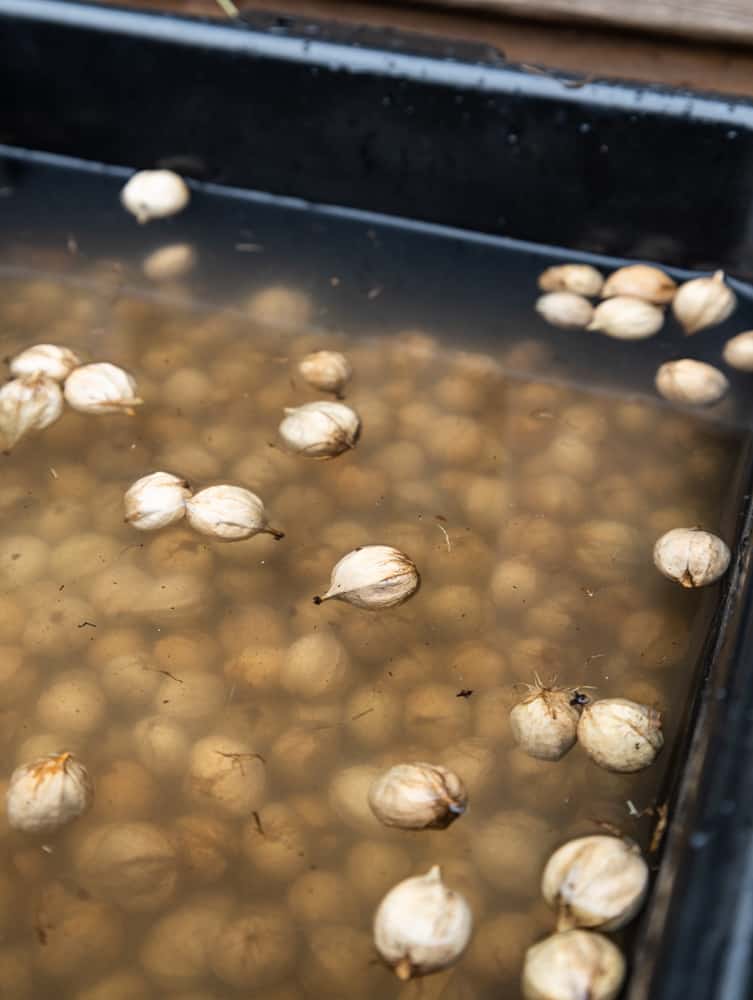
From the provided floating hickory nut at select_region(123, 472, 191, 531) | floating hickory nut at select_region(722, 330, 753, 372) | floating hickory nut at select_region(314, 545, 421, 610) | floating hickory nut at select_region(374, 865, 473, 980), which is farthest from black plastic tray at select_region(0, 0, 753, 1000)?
floating hickory nut at select_region(123, 472, 191, 531)

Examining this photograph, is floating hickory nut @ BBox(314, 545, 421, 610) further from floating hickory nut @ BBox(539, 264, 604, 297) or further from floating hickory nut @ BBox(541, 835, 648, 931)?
floating hickory nut @ BBox(539, 264, 604, 297)

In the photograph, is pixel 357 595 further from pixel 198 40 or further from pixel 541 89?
pixel 198 40

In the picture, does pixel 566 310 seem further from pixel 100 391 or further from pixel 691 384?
pixel 100 391

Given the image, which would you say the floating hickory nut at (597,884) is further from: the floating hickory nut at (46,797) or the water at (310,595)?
the floating hickory nut at (46,797)

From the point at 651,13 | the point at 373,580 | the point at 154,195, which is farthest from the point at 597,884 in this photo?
the point at 651,13

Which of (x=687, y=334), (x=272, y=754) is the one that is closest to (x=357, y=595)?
(x=272, y=754)
